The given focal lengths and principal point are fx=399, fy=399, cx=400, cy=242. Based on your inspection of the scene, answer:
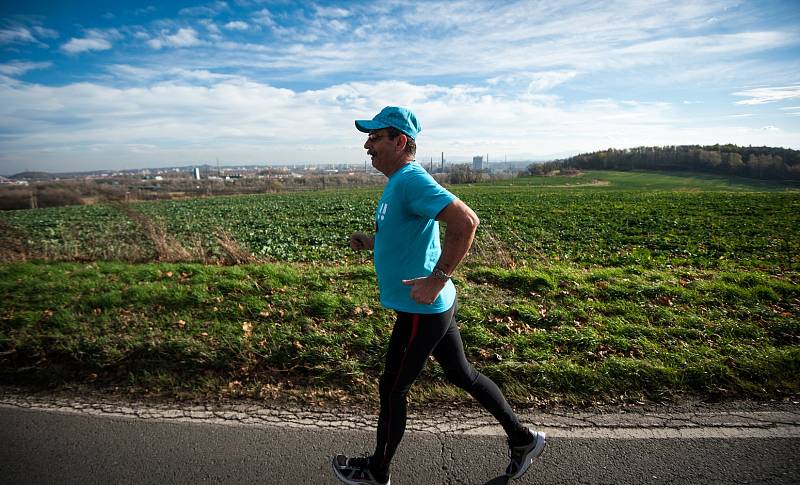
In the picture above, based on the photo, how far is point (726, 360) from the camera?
153 inches

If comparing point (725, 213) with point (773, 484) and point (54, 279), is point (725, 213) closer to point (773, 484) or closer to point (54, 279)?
point (773, 484)

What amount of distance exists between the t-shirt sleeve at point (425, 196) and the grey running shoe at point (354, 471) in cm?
162

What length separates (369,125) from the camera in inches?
89.1

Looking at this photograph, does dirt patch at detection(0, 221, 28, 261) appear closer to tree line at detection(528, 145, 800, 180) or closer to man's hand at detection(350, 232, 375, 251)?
man's hand at detection(350, 232, 375, 251)

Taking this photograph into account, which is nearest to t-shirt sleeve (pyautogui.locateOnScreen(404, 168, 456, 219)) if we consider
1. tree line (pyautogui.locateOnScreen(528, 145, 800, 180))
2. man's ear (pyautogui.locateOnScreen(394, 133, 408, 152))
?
man's ear (pyautogui.locateOnScreen(394, 133, 408, 152))

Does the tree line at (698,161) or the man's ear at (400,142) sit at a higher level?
the tree line at (698,161)

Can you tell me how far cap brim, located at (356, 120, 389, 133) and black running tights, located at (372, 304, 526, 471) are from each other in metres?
1.07

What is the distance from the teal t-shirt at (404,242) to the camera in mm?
2146

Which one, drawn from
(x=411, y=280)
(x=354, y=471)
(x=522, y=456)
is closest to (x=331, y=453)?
(x=354, y=471)

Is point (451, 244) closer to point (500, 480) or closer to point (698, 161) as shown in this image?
point (500, 480)

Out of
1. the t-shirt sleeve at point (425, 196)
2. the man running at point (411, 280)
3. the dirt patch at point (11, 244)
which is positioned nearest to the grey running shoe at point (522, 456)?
the man running at point (411, 280)

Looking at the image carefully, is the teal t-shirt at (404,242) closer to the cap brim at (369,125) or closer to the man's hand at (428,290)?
the man's hand at (428,290)

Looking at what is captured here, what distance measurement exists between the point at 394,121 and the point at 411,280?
0.88m

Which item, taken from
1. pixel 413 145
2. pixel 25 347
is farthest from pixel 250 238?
pixel 413 145
